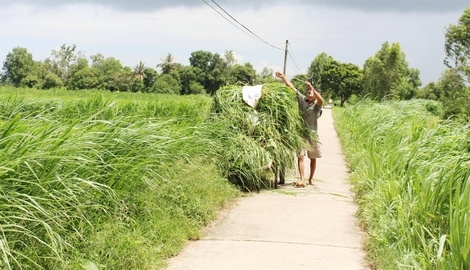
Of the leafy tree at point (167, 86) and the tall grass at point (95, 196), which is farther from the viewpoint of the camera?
the leafy tree at point (167, 86)

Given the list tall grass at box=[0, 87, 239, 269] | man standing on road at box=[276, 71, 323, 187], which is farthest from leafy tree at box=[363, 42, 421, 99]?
tall grass at box=[0, 87, 239, 269]

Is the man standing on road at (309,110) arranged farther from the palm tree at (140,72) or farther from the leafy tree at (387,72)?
the palm tree at (140,72)

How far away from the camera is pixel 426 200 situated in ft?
15.6

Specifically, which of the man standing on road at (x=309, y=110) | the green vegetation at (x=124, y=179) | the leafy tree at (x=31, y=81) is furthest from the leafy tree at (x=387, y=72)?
the leafy tree at (x=31, y=81)

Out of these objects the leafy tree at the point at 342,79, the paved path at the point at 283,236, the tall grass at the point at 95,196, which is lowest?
the paved path at the point at 283,236

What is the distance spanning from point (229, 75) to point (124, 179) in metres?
28.2

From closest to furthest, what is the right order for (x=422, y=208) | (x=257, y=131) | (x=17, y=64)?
(x=422, y=208) → (x=257, y=131) → (x=17, y=64)

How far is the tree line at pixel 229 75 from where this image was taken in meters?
40.7

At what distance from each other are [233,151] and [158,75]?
83.3 metres

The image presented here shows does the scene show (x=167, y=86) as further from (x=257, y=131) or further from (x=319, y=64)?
(x=257, y=131)

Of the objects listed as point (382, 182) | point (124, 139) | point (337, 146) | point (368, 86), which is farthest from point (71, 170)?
point (368, 86)

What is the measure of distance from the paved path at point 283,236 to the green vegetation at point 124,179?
0.26m

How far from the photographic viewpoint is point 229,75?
1296 inches

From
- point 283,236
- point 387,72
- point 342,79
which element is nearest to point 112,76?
point 342,79
